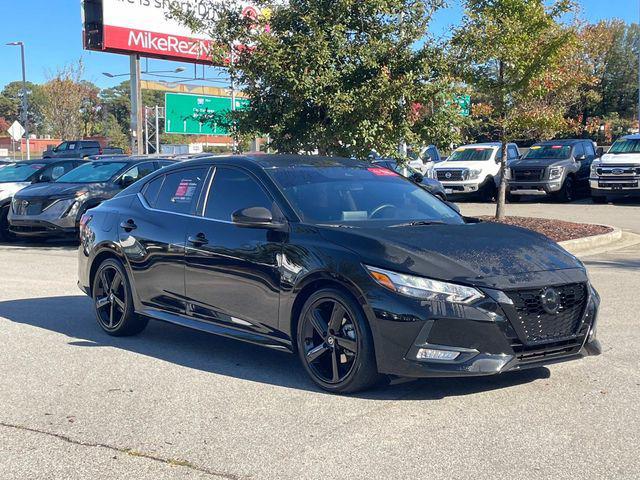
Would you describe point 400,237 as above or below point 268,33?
below

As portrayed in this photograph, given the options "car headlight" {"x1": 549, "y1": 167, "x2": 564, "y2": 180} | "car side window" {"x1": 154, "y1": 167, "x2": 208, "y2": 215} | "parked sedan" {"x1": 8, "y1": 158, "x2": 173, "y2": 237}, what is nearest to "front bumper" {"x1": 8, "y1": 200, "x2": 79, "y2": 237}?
"parked sedan" {"x1": 8, "y1": 158, "x2": 173, "y2": 237}

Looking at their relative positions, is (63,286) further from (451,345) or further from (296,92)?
(451,345)

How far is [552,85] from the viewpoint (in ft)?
51.1

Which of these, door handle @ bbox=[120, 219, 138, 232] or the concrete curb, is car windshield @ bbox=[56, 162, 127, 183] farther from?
door handle @ bbox=[120, 219, 138, 232]

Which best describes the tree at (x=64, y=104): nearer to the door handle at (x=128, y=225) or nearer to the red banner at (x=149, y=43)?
the red banner at (x=149, y=43)

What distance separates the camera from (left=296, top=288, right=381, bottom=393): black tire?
5340 millimetres

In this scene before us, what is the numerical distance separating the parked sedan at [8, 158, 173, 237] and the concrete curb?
7.38 meters

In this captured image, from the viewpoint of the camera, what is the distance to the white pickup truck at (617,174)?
2231 centimetres

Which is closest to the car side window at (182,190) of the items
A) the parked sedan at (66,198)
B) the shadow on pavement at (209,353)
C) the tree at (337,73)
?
the shadow on pavement at (209,353)

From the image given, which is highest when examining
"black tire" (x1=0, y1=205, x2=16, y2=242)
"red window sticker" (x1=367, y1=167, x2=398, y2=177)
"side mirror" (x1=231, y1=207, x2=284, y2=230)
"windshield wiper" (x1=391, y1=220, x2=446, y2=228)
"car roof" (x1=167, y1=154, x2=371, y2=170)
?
"car roof" (x1=167, y1=154, x2=371, y2=170)

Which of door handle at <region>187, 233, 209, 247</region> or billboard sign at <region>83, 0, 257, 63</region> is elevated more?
billboard sign at <region>83, 0, 257, 63</region>

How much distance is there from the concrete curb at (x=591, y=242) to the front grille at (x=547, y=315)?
26.0ft

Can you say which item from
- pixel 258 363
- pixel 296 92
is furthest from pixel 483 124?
pixel 258 363

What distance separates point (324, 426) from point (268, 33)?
10.3 m
